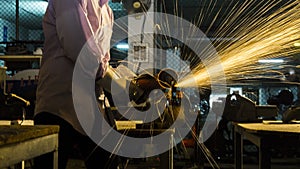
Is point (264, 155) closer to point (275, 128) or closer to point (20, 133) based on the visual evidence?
point (275, 128)

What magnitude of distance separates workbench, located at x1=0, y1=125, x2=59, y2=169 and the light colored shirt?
1.62 feet

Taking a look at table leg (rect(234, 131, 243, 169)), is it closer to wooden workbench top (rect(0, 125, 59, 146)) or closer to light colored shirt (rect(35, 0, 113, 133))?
light colored shirt (rect(35, 0, 113, 133))

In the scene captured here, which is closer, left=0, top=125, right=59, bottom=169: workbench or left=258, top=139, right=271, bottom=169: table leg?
left=0, top=125, right=59, bottom=169: workbench

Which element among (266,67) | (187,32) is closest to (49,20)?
(266,67)

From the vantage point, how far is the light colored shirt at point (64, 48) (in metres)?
1.79

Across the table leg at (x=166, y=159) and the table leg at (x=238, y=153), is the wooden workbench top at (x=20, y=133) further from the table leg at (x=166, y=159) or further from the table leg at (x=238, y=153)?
the table leg at (x=238, y=153)

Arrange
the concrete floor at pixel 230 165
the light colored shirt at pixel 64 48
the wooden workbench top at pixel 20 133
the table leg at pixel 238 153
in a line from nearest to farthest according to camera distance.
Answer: the wooden workbench top at pixel 20 133, the light colored shirt at pixel 64 48, the table leg at pixel 238 153, the concrete floor at pixel 230 165

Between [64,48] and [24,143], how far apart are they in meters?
0.75

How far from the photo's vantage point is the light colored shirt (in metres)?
1.79

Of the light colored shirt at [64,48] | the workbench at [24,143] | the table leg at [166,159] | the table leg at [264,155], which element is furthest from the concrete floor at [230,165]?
the workbench at [24,143]

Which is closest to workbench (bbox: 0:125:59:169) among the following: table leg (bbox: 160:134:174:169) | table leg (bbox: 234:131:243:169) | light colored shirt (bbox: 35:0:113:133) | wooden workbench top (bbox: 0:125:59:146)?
wooden workbench top (bbox: 0:125:59:146)

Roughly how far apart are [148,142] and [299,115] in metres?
0.97

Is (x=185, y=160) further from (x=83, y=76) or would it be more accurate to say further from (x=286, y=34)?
(x=83, y=76)

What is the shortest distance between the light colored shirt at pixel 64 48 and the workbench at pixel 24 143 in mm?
494
